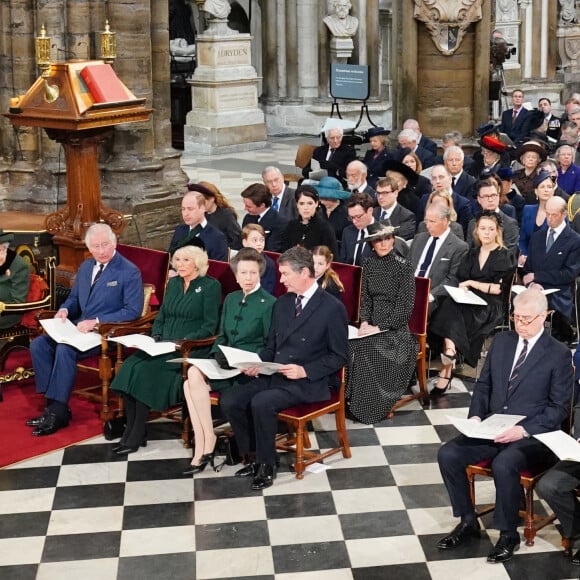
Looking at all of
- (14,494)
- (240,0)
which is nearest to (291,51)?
(240,0)

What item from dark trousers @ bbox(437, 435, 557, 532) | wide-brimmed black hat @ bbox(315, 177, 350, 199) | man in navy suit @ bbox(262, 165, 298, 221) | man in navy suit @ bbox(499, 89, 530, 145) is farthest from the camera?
man in navy suit @ bbox(499, 89, 530, 145)

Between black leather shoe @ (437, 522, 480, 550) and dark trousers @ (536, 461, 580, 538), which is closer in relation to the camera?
dark trousers @ (536, 461, 580, 538)

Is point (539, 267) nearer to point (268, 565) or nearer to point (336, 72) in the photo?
point (268, 565)

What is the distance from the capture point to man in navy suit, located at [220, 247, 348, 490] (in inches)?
316

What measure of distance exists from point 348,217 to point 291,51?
1346cm

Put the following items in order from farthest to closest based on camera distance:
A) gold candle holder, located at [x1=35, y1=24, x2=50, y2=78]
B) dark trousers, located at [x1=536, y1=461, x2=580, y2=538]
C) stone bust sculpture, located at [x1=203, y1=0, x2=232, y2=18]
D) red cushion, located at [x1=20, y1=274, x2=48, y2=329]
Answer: stone bust sculpture, located at [x1=203, y1=0, x2=232, y2=18] < gold candle holder, located at [x1=35, y1=24, x2=50, y2=78] < red cushion, located at [x1=20, y1=274, x2=48, y2=329] < dark trousers, located at [x1=536, y1=461, x2=580, y2=538]

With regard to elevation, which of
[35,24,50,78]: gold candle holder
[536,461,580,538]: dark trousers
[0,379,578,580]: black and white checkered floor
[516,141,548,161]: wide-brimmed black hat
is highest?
[35,24,50,78]: gold candle holder

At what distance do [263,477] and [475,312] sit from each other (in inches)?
108

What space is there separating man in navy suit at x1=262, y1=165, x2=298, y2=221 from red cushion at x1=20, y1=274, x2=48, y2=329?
99.2 inches

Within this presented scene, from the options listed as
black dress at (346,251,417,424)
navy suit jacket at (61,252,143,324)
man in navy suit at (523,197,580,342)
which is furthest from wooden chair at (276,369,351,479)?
man in navy suit at (523,197,580,342)

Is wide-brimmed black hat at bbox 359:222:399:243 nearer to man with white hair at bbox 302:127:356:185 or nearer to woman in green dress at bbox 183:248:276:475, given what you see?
woman in green dress at bbox 183:248:276:475

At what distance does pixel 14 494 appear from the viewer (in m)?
7.86

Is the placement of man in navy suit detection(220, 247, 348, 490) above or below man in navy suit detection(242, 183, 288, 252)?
below

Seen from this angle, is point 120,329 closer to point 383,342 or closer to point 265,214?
point 383,342
